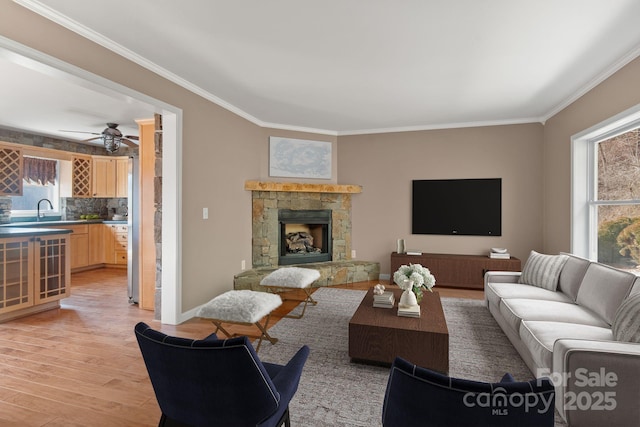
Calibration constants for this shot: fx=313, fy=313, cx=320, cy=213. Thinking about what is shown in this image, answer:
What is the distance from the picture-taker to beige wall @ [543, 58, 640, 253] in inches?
113

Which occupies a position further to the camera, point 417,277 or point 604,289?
point 417,277

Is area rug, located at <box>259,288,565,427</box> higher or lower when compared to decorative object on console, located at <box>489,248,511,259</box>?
lower

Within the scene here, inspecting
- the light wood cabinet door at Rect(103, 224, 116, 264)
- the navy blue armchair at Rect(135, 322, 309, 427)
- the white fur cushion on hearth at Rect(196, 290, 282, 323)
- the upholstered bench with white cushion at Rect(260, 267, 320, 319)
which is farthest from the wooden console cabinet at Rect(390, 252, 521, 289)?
the light wood cabinet door at Rect(103, 224, 116, 264)

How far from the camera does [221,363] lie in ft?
3.67

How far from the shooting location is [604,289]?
2.41 m

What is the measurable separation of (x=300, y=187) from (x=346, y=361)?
3.08 metres

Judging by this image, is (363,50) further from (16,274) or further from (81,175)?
(81,175)

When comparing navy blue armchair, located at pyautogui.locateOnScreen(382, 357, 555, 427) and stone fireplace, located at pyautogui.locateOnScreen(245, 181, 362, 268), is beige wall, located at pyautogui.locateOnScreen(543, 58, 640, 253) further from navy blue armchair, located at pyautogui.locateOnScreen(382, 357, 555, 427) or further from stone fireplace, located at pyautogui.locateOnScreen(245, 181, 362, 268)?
navy blue armchair, located at pyautogui.locateOnScreen(382, 357, 555, 427)

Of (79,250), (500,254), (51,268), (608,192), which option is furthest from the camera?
(79,250)

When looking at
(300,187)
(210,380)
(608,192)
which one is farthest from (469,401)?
(300,187)

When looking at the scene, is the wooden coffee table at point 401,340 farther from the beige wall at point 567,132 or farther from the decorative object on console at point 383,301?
the beige wall at point 567,132

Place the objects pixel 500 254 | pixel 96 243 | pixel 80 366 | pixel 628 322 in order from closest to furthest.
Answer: pixel 628 322
pixel 80 366
pixel 500 254
pixel 96 243

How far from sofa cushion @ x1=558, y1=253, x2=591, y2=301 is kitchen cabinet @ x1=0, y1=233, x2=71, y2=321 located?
5.64 metres

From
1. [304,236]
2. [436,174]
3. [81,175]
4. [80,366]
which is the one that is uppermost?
[81,175]
